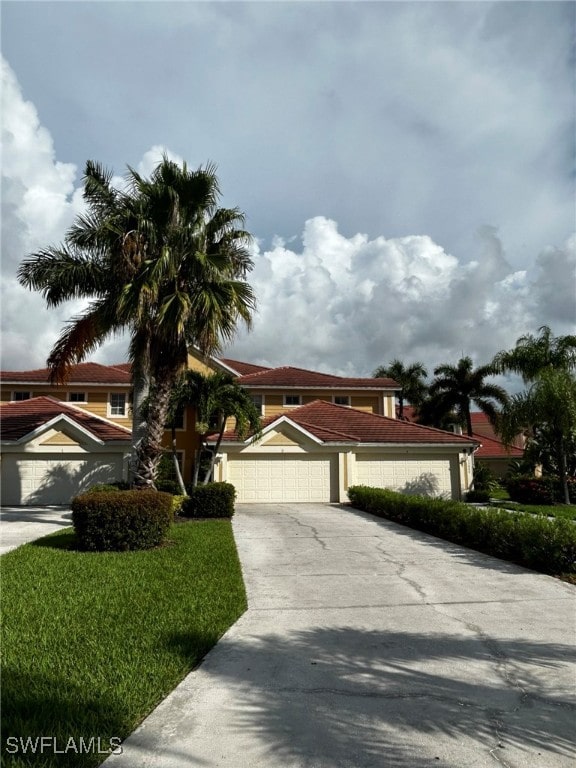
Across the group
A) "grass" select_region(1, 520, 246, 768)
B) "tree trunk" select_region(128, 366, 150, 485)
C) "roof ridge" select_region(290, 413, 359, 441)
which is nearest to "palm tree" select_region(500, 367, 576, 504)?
"roof ridge" select_region(290, 413, 359, 441)

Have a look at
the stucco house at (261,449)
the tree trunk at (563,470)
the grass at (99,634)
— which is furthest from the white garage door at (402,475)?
the grass at (99,634)

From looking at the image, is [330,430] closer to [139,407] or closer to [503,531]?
[139,407]

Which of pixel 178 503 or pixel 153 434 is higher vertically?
pixel 153 434

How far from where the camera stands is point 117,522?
1055cm

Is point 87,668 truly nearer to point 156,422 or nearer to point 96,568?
point 96,568

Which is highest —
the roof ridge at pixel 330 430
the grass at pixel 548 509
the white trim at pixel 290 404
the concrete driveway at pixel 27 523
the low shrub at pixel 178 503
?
the white trim at pixel 290 404

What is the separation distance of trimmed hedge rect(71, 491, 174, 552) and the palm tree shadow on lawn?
5562 mm

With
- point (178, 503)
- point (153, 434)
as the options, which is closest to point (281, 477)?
point (178, 503)

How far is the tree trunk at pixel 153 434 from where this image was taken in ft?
43.5

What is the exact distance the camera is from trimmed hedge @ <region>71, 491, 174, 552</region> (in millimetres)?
10516

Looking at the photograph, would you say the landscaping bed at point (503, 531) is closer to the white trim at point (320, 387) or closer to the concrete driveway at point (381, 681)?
the concrete driveway at point (381, 681)

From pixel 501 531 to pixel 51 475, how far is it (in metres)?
17.0

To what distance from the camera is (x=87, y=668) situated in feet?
15.0

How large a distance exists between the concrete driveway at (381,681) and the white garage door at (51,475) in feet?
46.4
